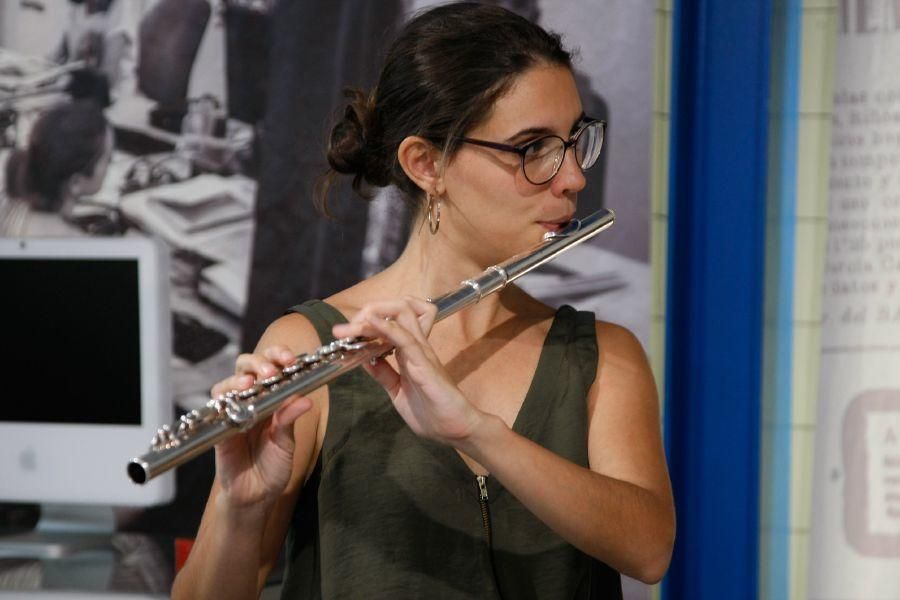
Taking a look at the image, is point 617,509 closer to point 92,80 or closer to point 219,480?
point 219,480

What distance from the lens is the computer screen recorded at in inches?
76.8

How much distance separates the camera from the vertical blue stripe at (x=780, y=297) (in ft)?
6.01

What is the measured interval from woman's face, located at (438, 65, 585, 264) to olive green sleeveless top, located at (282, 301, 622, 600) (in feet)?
0.66

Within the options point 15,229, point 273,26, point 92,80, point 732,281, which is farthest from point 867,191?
point 15,229

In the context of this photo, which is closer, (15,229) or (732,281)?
(732,281)

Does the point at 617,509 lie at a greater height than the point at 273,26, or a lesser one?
lesser

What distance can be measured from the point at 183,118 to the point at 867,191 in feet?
4.32

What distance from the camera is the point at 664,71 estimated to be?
6.79 ft

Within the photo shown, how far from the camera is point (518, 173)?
4.22 ft

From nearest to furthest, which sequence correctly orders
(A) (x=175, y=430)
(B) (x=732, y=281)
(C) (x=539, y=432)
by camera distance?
1. (A) (x=175, y=430)
2. (C) (x=539, y=432)
3. (B) (x=732, y=281)

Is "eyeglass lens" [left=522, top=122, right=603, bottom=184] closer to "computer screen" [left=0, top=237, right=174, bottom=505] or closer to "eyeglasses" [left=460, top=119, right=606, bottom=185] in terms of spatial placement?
"eyeglasses" [left=460, top=119, right=606, bottom=185]

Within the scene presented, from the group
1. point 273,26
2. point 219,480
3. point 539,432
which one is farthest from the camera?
point 273,26

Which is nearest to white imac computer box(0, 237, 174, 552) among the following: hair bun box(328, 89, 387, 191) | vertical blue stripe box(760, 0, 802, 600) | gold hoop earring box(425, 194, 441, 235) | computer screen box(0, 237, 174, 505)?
computer screen box(0, 237, 174, 505)

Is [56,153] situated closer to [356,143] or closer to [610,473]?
[356,143]
